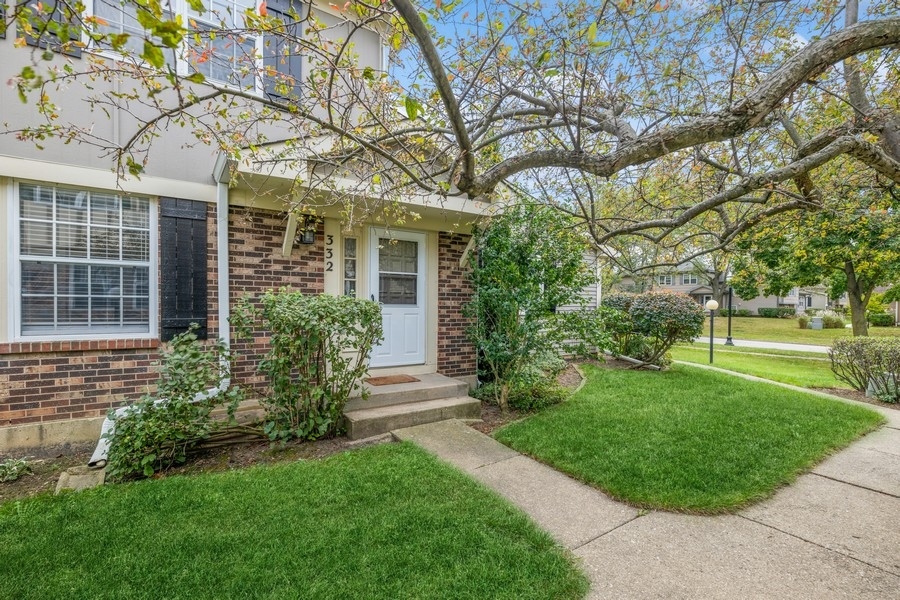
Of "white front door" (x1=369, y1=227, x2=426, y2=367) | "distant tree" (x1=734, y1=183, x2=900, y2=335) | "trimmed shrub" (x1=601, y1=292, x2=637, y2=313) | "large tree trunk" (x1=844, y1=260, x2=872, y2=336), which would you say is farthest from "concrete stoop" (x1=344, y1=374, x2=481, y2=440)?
"large tree trunk" (x1=844, y1=260, x2=872, y2=336)

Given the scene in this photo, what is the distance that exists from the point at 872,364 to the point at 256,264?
9739 millimetres

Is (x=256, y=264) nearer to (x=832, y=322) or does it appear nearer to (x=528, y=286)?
(x=528, y=286)

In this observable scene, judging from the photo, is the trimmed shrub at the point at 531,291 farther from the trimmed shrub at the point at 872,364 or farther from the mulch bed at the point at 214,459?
the trimmed shrub at the point at 872,364

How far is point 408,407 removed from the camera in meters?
4.99

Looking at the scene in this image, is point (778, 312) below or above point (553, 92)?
below

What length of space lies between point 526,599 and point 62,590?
246cm

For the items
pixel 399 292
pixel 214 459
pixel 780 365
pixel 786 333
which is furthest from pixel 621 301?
pixel 786 333

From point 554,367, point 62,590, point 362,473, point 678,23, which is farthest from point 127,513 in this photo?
point 678,23

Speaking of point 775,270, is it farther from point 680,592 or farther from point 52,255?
point 52,255

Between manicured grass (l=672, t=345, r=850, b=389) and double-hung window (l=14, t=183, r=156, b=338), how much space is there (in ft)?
35.6

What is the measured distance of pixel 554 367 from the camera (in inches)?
234

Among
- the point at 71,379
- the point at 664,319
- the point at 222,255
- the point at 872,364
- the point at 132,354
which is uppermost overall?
the point at 222,255

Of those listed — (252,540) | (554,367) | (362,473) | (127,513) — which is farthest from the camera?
(554,367)

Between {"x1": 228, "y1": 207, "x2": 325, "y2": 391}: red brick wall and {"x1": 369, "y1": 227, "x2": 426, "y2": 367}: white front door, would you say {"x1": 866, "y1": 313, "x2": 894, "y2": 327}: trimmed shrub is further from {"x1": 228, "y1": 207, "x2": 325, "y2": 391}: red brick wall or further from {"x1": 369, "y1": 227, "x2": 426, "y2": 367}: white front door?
{"x1": 228, "y1": 207, "x2": 325, "y2": 391}: red brick wall
